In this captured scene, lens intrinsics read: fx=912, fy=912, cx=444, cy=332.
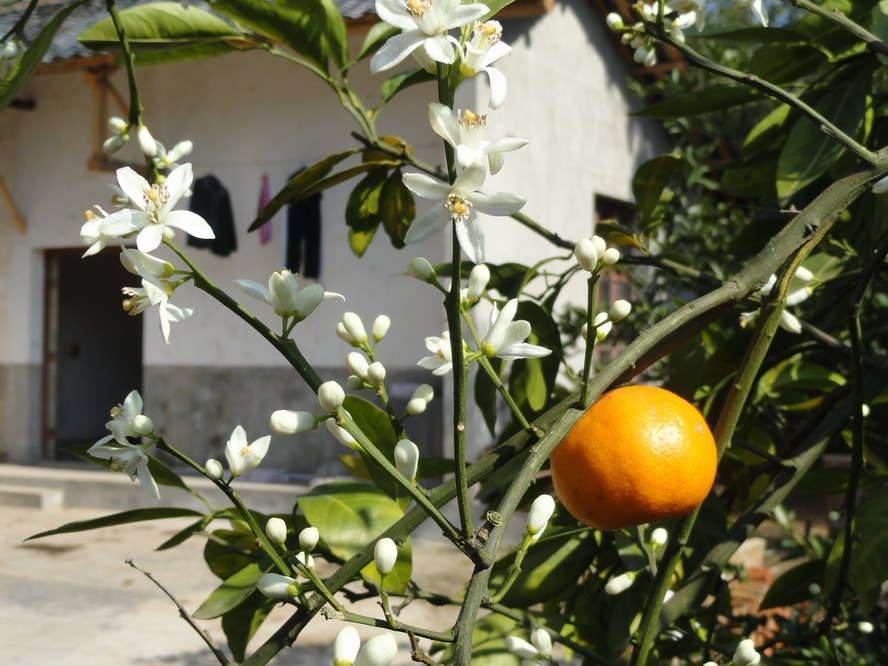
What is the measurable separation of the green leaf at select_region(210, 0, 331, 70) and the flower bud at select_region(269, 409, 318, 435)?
1.28ft

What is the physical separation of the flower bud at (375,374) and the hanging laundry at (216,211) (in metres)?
5.24

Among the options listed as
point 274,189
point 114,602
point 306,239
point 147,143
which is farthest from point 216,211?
point 147,143

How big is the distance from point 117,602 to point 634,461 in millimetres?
3713

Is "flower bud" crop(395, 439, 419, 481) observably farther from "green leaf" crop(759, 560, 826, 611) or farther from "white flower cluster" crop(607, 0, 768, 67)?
"green leaf" crop(759, 560, 826, 611)

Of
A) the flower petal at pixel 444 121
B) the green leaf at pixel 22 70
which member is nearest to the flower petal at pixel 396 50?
the flower petal at pixel 444 121

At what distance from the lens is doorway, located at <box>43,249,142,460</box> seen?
7.77 m

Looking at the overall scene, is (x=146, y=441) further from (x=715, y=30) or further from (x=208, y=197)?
(x=208, y=197)

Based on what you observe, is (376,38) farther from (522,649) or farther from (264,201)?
(264,201)

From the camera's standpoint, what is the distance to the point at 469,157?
0.34 meters

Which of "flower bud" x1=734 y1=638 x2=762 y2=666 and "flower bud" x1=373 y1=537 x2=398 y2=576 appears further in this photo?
"flower bud" x1=734 y1=638 x2=762 y2=666

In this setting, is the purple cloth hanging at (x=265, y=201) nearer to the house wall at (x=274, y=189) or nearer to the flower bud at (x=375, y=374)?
the house wall at (x=274, y=189)

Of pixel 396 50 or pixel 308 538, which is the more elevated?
pixel 396 50

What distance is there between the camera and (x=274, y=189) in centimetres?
557

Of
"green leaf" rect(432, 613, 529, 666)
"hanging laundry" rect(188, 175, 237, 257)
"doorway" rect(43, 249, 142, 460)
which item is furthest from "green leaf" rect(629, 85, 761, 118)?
"doorway" rect(43, 249, 142, 460)
